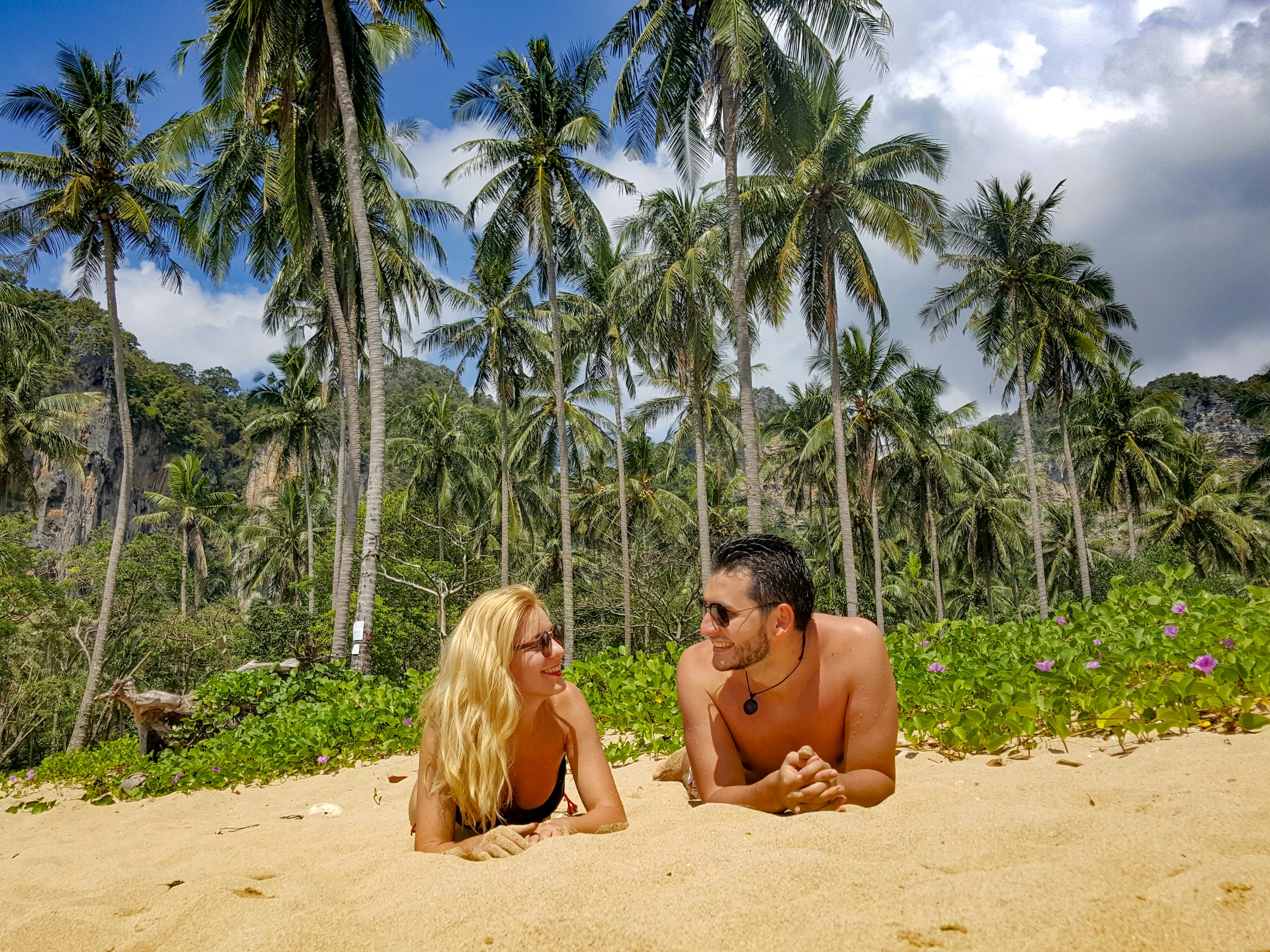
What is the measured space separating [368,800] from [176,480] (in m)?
33.2

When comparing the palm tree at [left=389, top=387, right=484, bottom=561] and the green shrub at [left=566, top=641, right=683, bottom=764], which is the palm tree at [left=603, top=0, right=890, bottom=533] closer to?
the green shrub at [left=566, top=641, right=683, bottom=764]

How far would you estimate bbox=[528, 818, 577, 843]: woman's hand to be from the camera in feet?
8.36

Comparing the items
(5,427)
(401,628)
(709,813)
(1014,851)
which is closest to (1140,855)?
(1014,851)

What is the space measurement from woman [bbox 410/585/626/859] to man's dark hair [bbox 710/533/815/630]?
0.73 metres

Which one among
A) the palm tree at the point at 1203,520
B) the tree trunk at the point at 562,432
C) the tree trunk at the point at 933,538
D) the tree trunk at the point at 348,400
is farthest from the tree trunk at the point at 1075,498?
the tree trunk at the point at 348,400

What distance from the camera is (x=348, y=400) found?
15.6 meters

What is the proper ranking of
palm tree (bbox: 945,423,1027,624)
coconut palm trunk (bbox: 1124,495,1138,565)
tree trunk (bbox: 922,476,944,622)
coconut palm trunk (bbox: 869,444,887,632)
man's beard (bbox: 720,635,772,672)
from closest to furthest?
man's beard (bbox: 720,635,772,672) → coconut palm trunk (bbox: 869,444,887,632) → tree trunk (bbox: 922,476,944,622) → coconut palm trunk (bbox: 1124,495,1138,565) → palm tree (bbox: 945,423,1027,624)

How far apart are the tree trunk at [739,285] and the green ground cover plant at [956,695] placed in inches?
214

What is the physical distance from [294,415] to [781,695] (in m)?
28.0

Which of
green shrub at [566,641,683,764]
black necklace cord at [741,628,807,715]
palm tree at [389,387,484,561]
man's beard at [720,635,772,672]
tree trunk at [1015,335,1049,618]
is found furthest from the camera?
palm tree at [389,387,484,561]

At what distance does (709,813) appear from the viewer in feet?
8.31

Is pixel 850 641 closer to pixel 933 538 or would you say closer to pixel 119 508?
pixel 119 508

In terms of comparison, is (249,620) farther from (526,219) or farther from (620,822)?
(620,822)

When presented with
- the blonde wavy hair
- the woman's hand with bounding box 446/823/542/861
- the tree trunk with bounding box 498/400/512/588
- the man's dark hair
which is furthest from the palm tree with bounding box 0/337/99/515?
the man's dark hair
